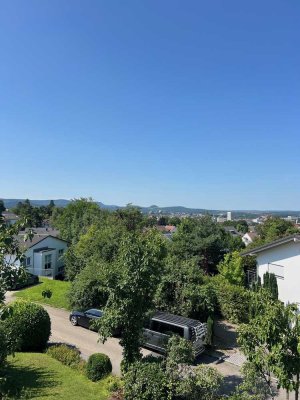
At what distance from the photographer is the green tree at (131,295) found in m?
11.9

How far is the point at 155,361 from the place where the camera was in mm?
11672

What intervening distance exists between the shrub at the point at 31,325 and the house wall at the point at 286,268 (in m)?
14.5

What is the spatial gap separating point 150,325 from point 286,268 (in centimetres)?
1001

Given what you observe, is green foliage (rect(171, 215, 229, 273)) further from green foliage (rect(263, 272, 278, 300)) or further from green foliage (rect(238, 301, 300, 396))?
green foliage (rect(238, 301, 300, 396))

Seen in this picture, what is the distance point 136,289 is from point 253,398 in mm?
5034

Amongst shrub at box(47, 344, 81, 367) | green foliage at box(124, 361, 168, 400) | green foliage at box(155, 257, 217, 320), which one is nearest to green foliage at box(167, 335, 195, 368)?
green foliage at box(124, 361, 168, 400)

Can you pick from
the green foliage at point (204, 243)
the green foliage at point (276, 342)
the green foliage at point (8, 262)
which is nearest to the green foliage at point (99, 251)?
the green foliage at point (204, 243)

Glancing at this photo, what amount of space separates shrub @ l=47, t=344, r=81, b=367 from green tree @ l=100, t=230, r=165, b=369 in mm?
3618

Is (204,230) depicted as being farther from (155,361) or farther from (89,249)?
(155,361)

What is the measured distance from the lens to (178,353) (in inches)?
437

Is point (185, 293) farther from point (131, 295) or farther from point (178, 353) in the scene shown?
point (178, 353)

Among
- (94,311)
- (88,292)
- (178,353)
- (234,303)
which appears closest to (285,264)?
(234,303)

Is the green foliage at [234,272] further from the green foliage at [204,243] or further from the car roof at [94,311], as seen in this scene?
the car roof at [94,311]

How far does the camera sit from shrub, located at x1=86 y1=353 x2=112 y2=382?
1309cm
